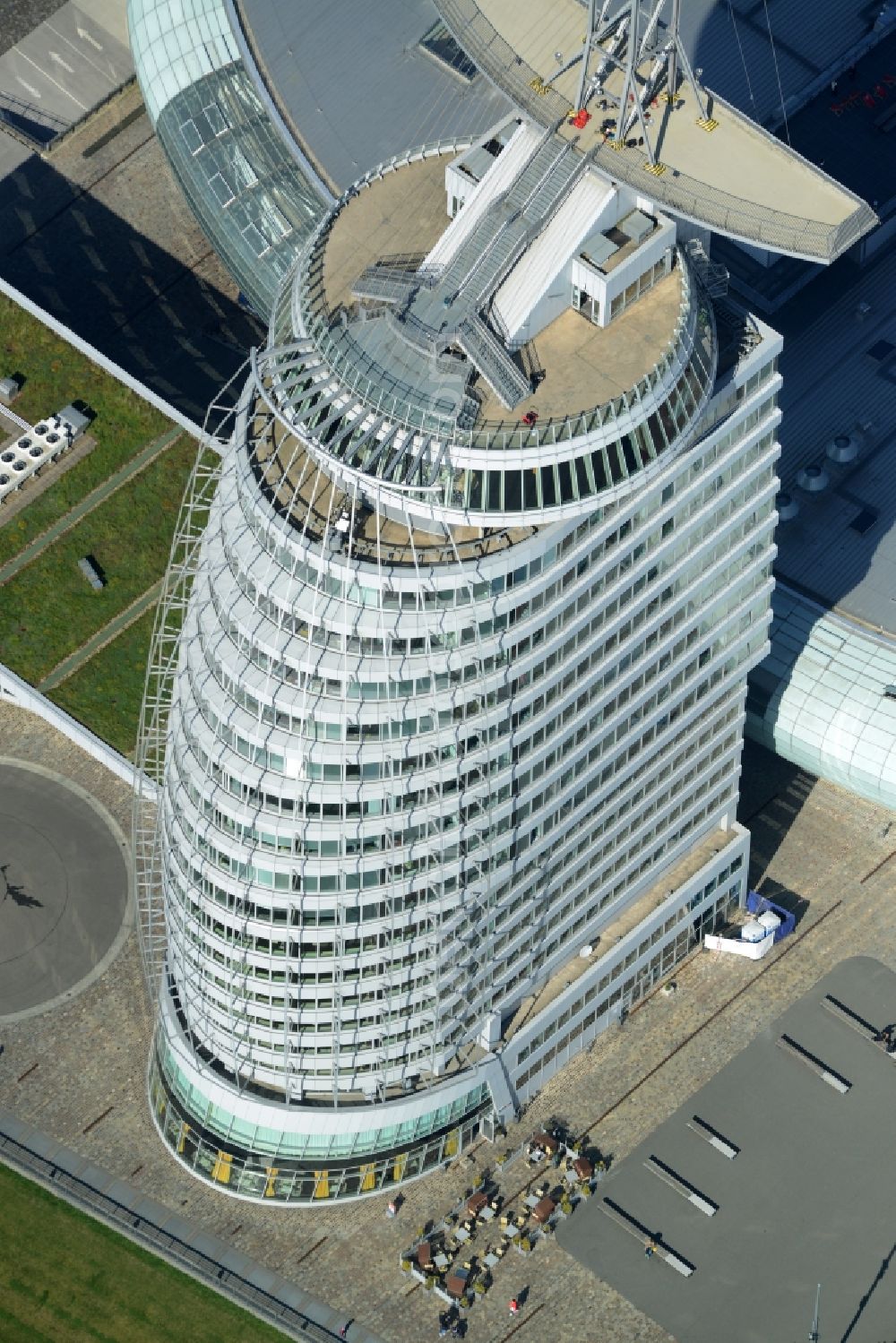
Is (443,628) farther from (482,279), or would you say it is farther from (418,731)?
(482,279)

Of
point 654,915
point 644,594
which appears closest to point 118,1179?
point 654,915

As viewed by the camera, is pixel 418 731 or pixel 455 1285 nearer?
pixel 418 731

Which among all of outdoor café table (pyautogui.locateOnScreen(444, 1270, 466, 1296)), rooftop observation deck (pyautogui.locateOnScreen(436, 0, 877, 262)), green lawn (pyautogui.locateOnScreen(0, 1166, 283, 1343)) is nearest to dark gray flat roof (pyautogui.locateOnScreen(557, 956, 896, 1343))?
outdoor café table (pyautogui.locateOnScreen(444, 1270, 466, 1296))

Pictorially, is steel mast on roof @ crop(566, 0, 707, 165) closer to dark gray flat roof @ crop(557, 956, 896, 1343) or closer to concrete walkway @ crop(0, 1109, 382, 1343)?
dark gray flat roof @ crop(557, 956, 896, 1343)

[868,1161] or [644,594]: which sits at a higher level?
[644,594]

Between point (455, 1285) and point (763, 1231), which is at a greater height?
point (763, 1231)

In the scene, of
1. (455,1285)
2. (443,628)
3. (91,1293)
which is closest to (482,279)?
(443,628)

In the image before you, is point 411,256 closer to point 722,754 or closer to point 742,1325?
point 722,754
